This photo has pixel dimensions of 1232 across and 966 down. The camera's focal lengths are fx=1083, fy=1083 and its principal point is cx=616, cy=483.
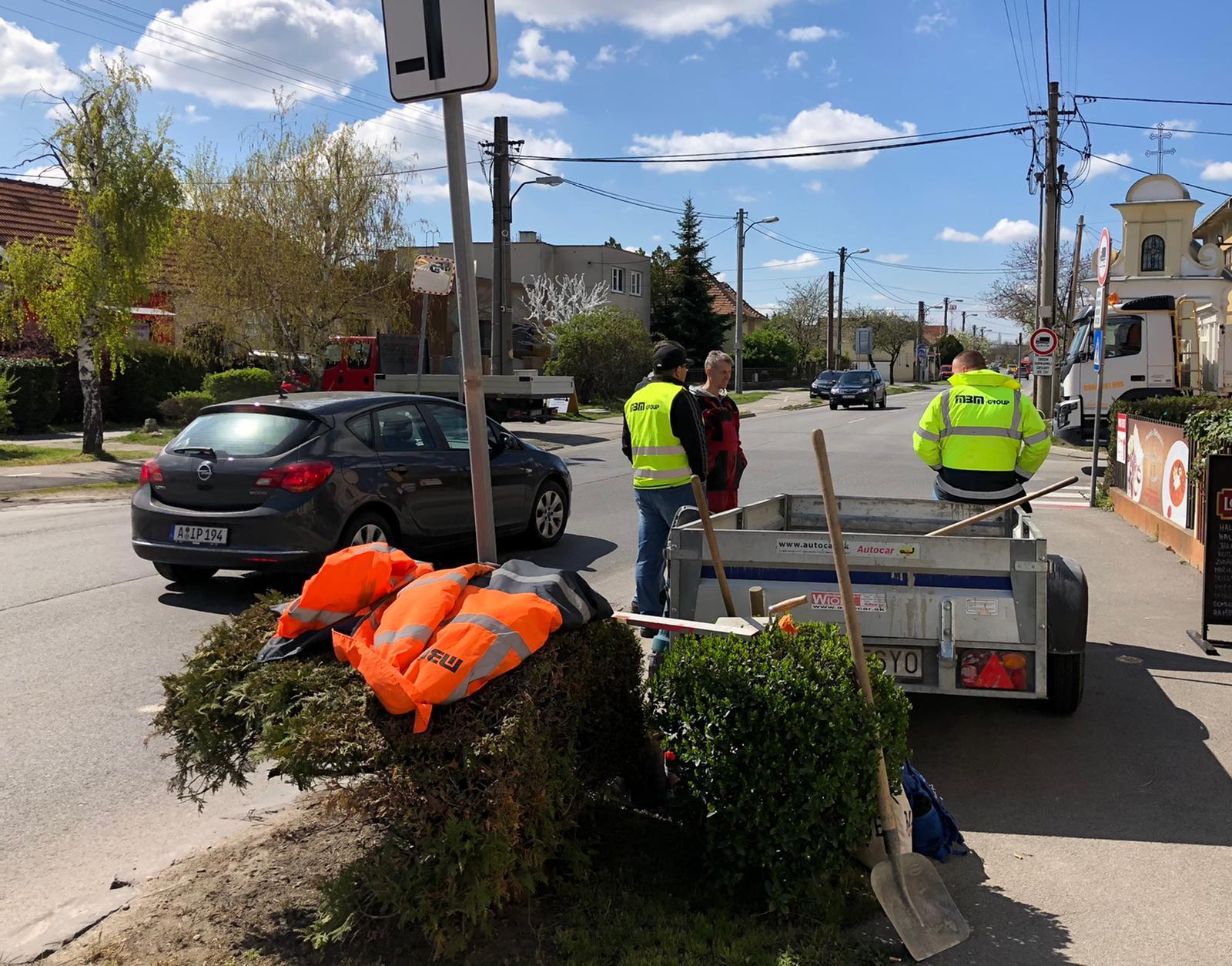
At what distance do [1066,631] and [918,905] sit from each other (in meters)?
2.34

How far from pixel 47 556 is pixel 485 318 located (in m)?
34.5

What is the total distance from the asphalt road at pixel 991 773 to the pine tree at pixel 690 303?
168 ft

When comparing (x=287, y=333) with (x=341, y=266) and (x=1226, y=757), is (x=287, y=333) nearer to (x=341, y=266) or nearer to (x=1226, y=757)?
(x=341, y=266)

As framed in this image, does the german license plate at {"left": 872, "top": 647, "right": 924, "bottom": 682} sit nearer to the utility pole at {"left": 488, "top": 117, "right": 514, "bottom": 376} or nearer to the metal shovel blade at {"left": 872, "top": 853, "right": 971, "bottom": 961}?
the metal shovel blade at {"left": 872, "top": 853, "right": 971, "bottom": 961}

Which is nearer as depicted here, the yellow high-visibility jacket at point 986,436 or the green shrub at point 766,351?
the yellow high-visibility jacket at point 986,436

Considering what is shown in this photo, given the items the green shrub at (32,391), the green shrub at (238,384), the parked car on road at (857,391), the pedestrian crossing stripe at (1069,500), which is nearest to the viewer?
the pedestrian crossing stripe at (1069,500)

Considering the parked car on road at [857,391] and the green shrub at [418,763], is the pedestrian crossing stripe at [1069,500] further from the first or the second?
the parked car on road at [857,391]

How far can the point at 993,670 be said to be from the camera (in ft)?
15.9

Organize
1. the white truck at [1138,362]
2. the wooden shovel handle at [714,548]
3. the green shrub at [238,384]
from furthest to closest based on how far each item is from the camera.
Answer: the green shrub at [238,384], the white truck at [1138,362], the wooden shovel handle at [714,548]

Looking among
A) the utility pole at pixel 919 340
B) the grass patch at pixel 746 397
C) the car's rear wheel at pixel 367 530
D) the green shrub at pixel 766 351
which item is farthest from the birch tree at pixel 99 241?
the utility pole at pixel 919 340

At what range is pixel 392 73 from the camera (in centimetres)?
350

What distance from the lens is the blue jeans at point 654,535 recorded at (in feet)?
20.8

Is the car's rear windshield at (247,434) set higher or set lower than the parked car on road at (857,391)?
higher

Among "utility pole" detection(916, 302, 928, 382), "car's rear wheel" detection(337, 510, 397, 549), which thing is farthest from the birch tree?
"utility pole" detection(916, 302, 928, 382)
